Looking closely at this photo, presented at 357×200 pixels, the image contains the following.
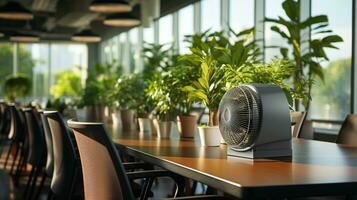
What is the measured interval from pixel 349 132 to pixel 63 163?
1.73 meters

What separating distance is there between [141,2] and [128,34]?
449 cm

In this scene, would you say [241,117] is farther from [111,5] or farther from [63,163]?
[111,5]

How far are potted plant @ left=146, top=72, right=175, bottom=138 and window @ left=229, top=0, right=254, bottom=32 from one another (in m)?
5.33

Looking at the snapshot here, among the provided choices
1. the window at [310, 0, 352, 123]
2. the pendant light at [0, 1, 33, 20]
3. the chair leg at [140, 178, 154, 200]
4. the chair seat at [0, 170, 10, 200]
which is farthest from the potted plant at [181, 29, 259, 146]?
the pendant light at [0, 1, 33, 20]

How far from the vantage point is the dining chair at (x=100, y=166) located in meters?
2.11

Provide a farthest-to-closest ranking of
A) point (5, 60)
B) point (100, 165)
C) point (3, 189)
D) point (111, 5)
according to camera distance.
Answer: point (5, 60)
point (111, 5)
point (100, 165)
point (3, 189)

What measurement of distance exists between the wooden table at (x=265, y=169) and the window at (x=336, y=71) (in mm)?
3781

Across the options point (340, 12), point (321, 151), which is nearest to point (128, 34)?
point (340, 12)

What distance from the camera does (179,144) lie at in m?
3.08

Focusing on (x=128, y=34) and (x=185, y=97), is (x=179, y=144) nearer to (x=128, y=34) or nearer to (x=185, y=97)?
(x=185, y=97)

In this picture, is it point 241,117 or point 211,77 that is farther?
point 211,77

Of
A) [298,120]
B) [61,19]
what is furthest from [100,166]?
[61,19]

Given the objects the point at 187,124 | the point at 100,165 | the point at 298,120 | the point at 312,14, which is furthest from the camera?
the point at 312,14

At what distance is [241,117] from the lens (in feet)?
7.60
